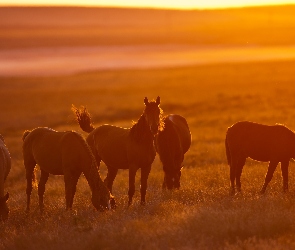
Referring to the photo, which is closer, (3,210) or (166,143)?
(3,210)

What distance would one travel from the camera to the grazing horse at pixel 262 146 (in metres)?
13.5

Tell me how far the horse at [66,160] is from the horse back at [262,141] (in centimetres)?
316

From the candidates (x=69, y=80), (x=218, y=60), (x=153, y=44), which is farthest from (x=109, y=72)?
(x=153, y=44)

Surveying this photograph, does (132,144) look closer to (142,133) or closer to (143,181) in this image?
(142,133)

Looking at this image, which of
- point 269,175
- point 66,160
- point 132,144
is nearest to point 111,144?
point 132,144

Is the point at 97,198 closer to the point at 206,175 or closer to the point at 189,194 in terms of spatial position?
the point at 189,194

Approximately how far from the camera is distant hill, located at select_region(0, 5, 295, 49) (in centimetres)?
9950

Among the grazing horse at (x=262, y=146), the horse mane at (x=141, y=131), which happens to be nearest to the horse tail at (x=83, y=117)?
the horse mane at (x=141, y=131)

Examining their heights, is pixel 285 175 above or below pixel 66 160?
below

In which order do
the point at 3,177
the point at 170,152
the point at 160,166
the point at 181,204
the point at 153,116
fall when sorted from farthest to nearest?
1. the point at 160,166
2. the point at 170,152
3. the point at 3,177
4. the point at 181,204
5. the point at 153,116

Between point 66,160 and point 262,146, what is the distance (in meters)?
3.78

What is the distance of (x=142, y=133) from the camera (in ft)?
42.2

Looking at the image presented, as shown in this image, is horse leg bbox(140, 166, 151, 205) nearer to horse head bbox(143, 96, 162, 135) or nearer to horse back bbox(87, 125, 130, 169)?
horse back bbox(87, 125, 130, 169)

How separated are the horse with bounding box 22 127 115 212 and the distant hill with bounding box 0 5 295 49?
7800 cm
